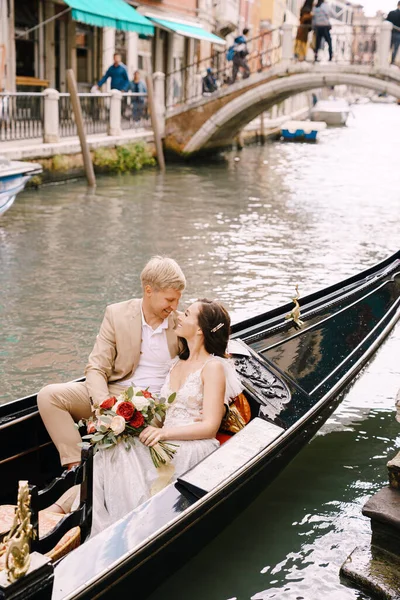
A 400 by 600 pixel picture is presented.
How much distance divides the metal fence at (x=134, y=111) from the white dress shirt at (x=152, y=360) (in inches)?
401

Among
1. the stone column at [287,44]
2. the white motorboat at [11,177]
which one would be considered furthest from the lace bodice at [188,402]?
the stone column at [287,44]

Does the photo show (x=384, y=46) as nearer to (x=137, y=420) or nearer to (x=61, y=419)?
(x=61, y=419)

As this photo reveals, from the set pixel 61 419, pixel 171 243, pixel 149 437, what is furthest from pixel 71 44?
pixel 149 437

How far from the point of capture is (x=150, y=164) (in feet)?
41.9

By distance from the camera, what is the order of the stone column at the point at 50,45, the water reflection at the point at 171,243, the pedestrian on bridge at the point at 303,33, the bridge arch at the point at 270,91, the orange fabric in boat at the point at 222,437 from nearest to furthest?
the orange fabric in boat at the point at 222,437, the water reflection at the point at 171,243, the stone column at the point at 50,45, the bridge arch at the point at 270,91, the pedestrian on bridge at the point at 303,33

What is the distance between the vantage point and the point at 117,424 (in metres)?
2.11

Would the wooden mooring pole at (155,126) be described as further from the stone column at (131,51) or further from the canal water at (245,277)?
the stone column at (131,51)

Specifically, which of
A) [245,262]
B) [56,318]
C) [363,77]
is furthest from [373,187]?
[56,318]

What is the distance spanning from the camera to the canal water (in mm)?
2537

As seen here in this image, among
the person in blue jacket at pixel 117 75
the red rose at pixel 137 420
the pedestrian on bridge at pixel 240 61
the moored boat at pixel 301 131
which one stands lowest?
the red rose at pixel 137 420

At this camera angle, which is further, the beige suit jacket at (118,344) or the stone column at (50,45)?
the stone column at (50,45)

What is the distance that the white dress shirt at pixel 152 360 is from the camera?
2547 mm

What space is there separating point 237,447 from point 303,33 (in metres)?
12.6

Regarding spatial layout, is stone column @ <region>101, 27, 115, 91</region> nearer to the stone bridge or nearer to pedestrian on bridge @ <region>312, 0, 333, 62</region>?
the stone bridge
